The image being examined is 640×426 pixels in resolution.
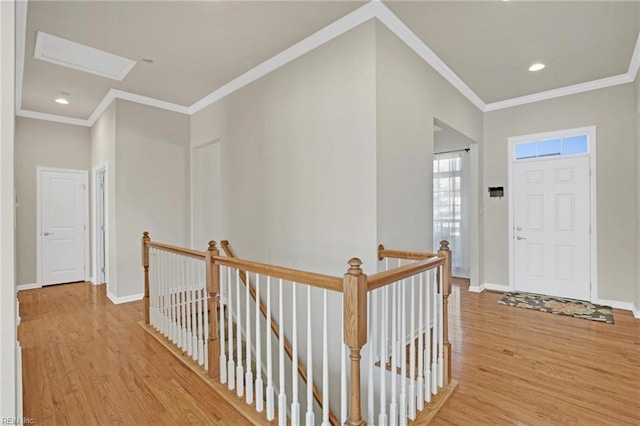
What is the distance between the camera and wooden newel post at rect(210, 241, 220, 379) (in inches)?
92.8

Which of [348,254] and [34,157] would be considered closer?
[348,254]

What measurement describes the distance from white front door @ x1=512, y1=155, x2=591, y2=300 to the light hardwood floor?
78 cm

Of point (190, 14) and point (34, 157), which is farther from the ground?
point (190, 14)

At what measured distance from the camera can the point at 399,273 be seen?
1731 millimetres

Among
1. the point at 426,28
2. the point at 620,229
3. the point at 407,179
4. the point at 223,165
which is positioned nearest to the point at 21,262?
the point at 223,165

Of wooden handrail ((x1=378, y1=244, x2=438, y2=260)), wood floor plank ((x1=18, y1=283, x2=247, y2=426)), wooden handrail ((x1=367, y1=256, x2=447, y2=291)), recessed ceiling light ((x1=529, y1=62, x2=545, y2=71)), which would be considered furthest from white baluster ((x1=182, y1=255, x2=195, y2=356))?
recessed ceiling light ((x1=529, y1=62, x2=545, y2=71))

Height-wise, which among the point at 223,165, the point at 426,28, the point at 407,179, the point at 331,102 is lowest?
the point at 407,179

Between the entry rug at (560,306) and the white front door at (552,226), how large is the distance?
6.6 inches

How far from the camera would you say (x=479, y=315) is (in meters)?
3.71

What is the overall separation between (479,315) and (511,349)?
Answer: 35.6 inches

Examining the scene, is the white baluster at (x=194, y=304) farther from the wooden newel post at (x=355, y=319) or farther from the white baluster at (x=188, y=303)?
the wooden newel post at (x=355, y=319)

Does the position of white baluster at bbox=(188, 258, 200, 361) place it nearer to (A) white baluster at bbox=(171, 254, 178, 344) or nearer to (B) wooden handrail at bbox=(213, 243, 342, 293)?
(A) white baluster at bbox=(171, 254, 178, 344)

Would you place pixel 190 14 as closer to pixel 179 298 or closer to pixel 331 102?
pixel 331 102
